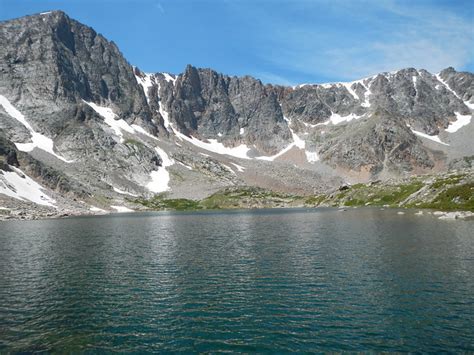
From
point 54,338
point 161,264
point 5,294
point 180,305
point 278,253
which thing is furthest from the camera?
point 278,253

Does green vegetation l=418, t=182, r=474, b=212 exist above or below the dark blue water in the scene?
above

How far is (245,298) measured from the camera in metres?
34.7

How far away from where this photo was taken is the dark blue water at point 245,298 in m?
25.3

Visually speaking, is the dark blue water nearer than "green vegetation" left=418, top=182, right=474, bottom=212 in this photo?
Yes

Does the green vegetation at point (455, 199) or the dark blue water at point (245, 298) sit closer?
the dark blue water at point (245, 298)

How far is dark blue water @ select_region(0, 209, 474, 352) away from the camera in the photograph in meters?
25.3

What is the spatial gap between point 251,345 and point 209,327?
439cm

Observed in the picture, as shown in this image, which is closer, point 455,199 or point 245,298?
point 245,298

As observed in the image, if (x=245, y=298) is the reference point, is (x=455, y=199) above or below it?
above

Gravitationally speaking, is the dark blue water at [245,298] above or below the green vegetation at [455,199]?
below

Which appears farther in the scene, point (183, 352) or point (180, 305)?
point (180, 305)

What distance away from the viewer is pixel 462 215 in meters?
98.9

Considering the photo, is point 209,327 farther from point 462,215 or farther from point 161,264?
point 462,215

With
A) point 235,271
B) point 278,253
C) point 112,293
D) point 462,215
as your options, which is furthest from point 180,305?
point 462,215
